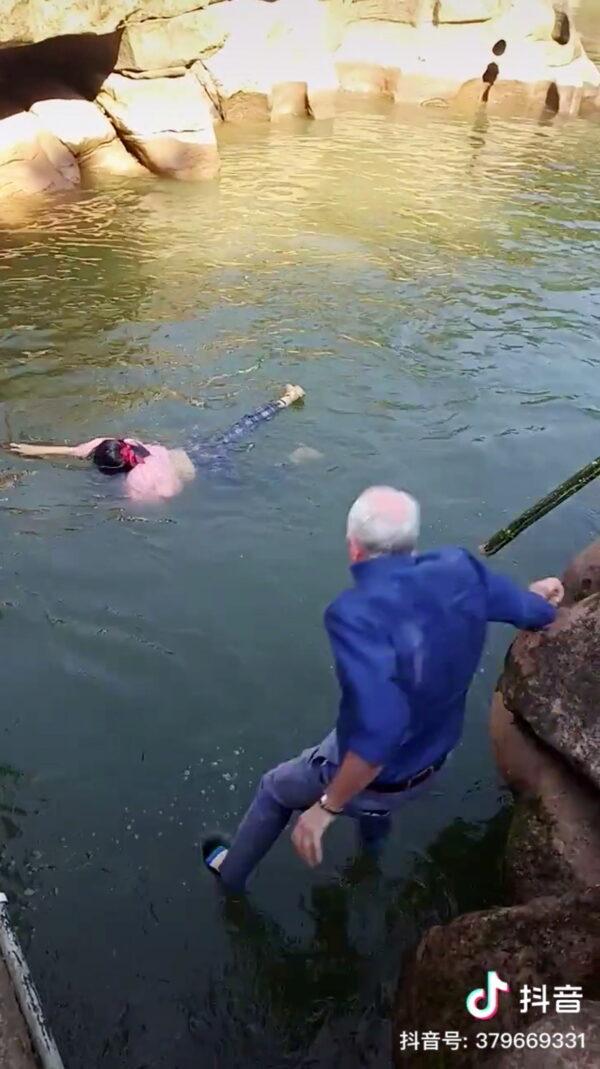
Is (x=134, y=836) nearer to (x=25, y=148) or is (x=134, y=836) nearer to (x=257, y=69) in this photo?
(x=25, y=148)

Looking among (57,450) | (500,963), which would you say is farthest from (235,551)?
(500,963)

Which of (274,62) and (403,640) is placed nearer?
(403,640)

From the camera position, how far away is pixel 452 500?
738 centimetres

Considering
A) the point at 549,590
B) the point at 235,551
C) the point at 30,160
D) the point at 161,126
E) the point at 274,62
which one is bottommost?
the point at 235,551

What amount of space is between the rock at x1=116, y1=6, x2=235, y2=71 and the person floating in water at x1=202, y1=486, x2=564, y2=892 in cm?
1549

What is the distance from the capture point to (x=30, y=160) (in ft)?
48.6

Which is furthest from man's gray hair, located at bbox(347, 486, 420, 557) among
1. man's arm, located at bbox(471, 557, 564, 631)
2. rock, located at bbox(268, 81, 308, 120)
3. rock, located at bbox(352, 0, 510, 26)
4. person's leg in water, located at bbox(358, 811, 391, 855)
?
rock, located at bbox(352, 0, 510, 26)

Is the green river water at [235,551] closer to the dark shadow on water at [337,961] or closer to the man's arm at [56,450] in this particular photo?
the dark shadow on water at [337,961]

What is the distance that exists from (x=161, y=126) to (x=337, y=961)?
15.7 metres

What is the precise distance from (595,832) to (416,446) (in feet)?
16.1

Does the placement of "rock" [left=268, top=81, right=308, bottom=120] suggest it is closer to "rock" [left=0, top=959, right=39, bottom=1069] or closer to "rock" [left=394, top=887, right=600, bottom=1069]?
"rock" [left=394, top=887, right=600, bottom=1069]

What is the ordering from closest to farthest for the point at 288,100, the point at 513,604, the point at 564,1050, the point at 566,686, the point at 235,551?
the point at 564,1050
the point at 513,604
the point at 566,686
the point at 235,551
the point at 288,100

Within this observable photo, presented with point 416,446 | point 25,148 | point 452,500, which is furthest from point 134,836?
point 25,148

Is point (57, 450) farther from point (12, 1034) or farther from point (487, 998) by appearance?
point (487, 998)
